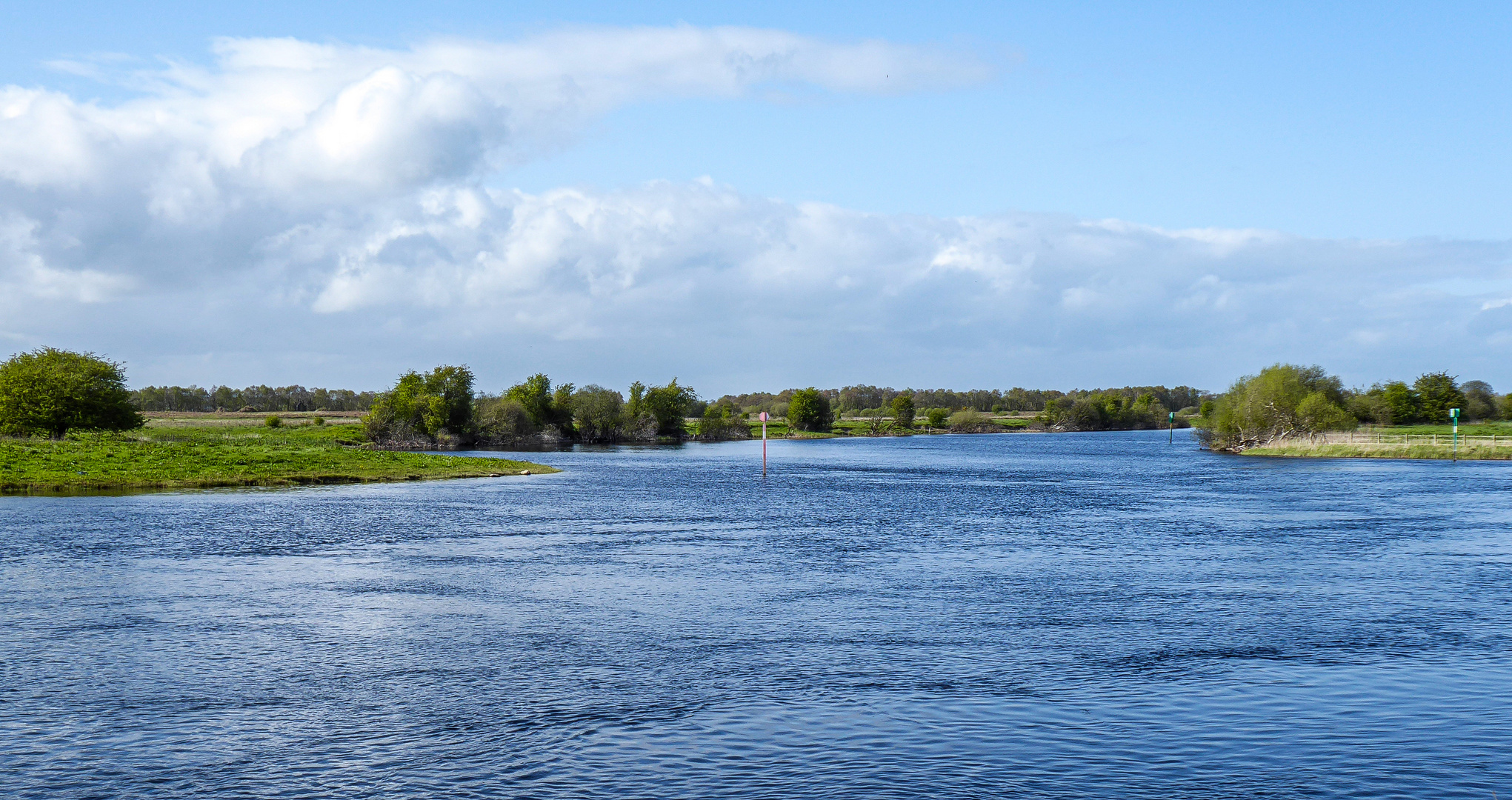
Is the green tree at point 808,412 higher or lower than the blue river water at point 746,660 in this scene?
higher

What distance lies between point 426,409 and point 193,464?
57.6 metres

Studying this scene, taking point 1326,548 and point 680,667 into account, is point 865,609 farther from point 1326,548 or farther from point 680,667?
point 1326,548

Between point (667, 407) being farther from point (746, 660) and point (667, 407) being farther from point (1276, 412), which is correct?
point (746, 660)

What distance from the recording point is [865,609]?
2027cm

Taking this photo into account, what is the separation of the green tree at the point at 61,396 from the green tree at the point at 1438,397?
150073 millimetres

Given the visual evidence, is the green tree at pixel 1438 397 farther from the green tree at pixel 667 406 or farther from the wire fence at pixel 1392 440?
the green tree at pixel 667 406

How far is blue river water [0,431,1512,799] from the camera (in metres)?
11.1

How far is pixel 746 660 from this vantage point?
16.0 meters

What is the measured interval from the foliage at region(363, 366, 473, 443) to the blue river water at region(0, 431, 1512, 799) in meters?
74.5

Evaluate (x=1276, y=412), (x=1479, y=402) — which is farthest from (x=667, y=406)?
(x=1479, y=402)

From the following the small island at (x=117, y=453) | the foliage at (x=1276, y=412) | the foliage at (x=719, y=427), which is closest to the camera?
the small island at (x=117, y=453)

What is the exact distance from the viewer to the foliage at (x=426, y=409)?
109 metres

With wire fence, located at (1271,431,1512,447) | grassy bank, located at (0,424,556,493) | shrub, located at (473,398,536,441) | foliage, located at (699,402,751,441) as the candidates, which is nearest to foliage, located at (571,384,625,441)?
shrub, located at (473,398,536,441)

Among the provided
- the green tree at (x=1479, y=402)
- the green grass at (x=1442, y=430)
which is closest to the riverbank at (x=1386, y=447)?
the green grass at (x=1442, y=430)
